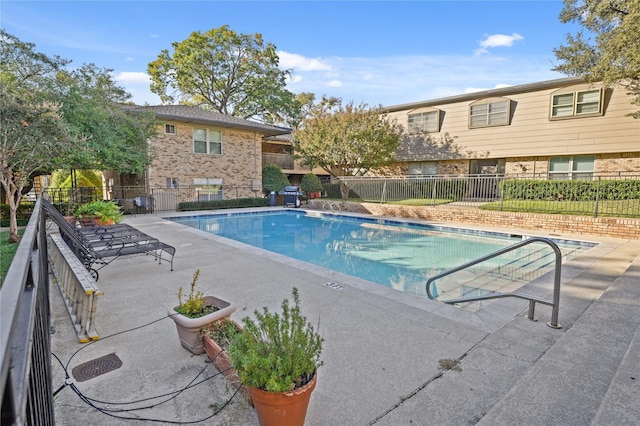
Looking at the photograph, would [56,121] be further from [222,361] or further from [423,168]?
[423,168]

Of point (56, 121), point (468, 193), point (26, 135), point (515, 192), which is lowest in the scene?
point (468, 193)

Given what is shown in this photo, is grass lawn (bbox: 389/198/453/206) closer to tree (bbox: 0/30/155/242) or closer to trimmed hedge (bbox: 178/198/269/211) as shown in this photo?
trimmed hedge (bbox: 178/198/269/211)

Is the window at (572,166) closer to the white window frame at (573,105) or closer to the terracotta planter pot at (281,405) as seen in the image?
the white window frame at (573,105)

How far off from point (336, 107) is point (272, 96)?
1364 centimetres

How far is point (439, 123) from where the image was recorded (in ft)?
59.4

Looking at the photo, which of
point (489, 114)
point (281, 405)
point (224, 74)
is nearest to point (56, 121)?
point (281, 405)

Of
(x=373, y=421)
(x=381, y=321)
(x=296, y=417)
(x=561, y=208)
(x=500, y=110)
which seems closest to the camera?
(x=296, y=417)

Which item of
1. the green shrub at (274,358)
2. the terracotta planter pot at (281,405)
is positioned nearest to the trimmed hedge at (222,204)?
the green shrub at (274,358)

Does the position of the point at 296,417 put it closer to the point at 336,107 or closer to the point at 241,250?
the point at 241,250

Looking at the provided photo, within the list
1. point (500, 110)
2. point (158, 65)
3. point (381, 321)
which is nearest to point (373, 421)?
point (381, 321)

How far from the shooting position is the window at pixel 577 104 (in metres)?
13.9

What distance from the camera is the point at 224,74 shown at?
30.2 meters

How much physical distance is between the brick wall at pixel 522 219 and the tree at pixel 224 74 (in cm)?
1915

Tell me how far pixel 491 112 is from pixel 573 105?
322 cm
